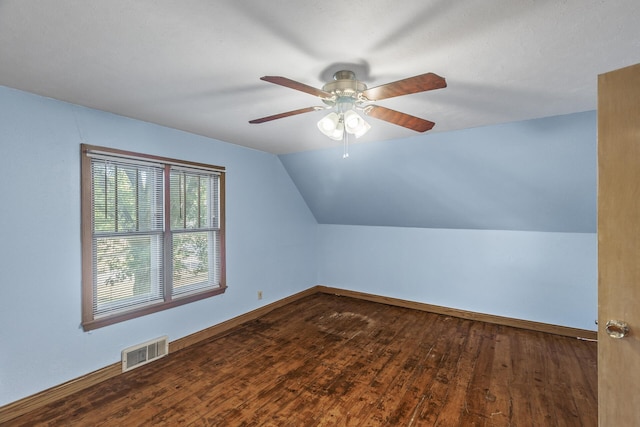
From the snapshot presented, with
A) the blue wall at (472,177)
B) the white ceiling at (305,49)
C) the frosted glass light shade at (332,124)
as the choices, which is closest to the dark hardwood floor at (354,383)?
the blue wall at (472,177)

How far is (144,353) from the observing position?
2.82m

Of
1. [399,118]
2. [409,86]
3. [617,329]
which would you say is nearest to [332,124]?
[399,118]

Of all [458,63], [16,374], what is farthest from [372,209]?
[16,374]

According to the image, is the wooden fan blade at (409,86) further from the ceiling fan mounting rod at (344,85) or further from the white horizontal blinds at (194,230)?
the white horizontal blinds at (194,230)

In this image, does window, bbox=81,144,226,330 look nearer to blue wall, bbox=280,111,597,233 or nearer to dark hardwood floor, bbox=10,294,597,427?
dark hardwood floor, bbox=10,294,597,427

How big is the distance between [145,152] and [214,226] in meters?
1.09

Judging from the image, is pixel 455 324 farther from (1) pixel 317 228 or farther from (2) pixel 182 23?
(2) pixel 182 23

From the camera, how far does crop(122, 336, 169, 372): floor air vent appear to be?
8.84 ft

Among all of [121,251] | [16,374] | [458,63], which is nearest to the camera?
[458,63]

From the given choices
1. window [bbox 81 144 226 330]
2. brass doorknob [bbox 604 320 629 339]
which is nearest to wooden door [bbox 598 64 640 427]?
brass doorknob [bbox 604 320 629 339]

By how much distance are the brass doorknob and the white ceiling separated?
4.31 ft

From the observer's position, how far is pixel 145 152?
9.30ft

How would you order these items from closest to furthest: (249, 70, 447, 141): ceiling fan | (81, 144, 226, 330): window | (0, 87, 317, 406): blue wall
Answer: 1. (249, 70, 447, 141): ceiling fan
2. (0, 87, 317, 406): blue wall
3. (81, 144, 226, 330): window

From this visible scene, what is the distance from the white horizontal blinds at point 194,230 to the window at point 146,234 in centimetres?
1
